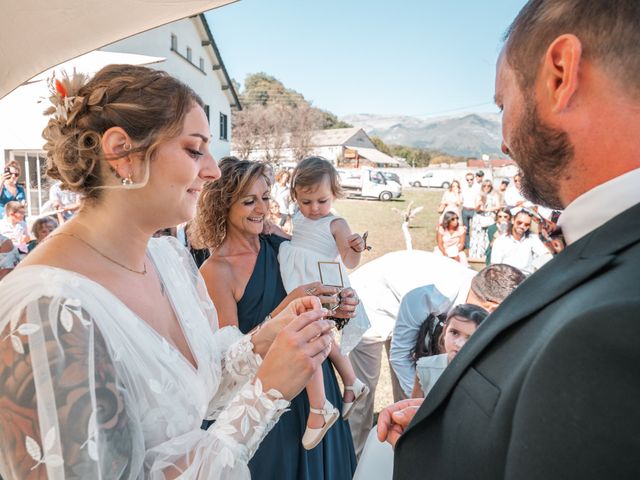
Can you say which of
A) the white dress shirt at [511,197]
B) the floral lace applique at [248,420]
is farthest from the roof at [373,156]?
the floral lace applique at [248,420]

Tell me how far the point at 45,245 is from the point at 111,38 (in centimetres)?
198

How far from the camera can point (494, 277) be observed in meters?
2.97

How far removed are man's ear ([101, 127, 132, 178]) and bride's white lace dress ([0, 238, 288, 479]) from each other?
0.35 m

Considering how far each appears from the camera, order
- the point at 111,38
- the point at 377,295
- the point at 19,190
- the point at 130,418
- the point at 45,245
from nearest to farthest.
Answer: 1. the point at 130,418
2. the point at 45,245
3. the point at 111,38
4. the point at 377,295
5. the point at 19,190

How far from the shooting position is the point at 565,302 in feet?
2.19

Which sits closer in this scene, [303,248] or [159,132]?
[159,132]

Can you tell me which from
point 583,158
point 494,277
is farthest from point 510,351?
point 494,277

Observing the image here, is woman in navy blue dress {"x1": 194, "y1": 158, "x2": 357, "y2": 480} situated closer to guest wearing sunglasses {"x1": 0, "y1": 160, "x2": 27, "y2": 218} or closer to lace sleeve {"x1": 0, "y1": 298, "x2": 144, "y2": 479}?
lace sleeve {"x1": 0, "y1": 298, "x2": 144, "y2": 479}

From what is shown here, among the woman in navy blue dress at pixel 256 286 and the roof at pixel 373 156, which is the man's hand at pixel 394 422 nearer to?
the woman in navy blue dress at pixel 256 286

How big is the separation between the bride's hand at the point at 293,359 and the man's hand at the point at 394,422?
0.26 meters

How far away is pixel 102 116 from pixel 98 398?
0.81 metres

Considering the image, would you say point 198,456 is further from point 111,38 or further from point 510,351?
point 111,38

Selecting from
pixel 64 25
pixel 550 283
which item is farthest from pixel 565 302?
pixel 64 25

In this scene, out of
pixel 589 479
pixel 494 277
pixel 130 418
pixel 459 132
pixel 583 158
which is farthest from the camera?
pixel 459 132
